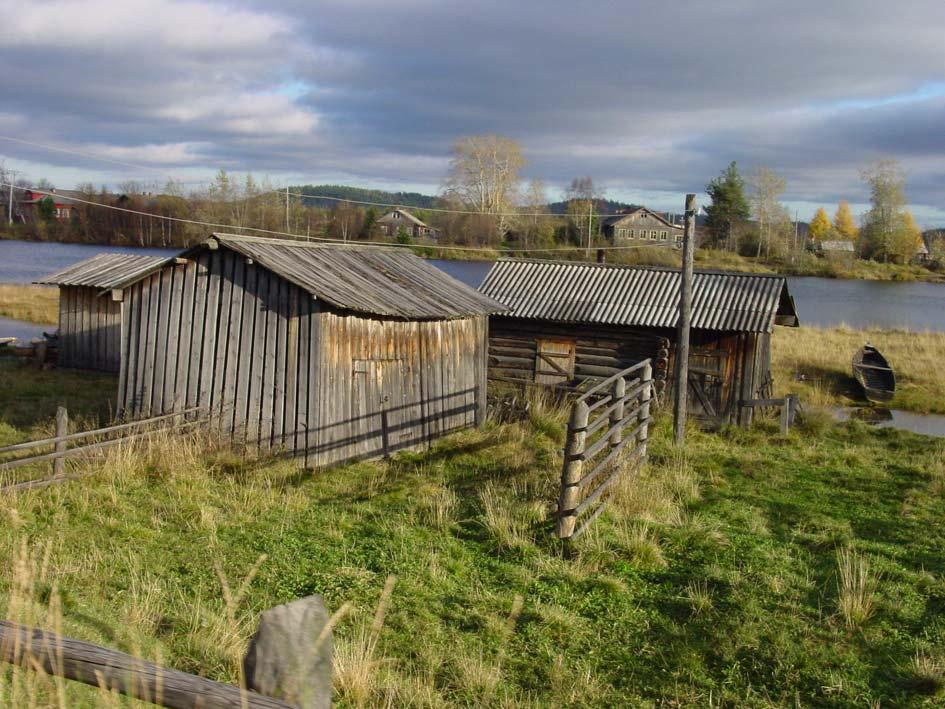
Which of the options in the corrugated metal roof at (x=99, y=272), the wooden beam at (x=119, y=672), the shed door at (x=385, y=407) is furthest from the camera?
the corrugated metal roof at (x=99, y=272)

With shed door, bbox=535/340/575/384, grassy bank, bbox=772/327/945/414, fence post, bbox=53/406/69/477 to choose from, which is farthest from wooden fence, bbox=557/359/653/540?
grassy bank, bbox=772/327/945/414

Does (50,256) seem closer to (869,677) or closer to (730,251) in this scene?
(730,251)

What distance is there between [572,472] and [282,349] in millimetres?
5606

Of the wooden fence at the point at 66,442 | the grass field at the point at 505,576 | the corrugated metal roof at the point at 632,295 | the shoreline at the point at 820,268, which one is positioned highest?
the shoreline at the point at 820,268

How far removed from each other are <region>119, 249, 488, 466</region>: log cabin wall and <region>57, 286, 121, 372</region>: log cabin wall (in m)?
7.59

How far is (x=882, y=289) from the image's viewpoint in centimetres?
6625

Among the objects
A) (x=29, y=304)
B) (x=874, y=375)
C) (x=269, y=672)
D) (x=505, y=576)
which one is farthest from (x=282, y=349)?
(x=29, y=304)

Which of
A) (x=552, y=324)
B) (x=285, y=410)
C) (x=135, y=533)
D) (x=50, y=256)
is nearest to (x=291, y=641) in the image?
(x=135, y=533)

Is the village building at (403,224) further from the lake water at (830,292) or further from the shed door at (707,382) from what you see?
the shed door at (707,382)

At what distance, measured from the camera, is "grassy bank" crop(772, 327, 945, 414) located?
2406 centimetres

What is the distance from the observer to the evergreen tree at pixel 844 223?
10581 cm

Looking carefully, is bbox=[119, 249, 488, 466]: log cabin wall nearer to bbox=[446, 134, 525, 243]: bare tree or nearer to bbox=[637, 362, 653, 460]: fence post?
bbox=[637, 362, 653, 460]: fence post

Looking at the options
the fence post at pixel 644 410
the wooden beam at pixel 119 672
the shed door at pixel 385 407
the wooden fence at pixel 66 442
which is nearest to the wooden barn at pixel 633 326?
the fence post at pixel 644 410

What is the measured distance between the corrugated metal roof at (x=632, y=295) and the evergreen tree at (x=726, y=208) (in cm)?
6123
